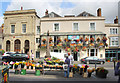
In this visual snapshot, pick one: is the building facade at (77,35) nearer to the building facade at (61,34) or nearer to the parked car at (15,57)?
the building facade at (61,34)

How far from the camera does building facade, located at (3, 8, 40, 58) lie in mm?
32719

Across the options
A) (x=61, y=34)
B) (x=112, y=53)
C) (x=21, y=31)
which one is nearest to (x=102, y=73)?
(x=61, y=34)

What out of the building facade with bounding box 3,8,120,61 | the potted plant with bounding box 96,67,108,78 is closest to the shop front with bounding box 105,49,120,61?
the building facade with bounding box 3,8,120,61

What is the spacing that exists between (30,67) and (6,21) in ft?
85.5

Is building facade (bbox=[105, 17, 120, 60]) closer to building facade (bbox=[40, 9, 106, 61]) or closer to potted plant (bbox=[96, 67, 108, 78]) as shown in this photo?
building facade (bbox=[40, 9, 106, 61])

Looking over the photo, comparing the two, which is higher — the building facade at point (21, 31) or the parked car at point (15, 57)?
the building facade at point (21, 31)

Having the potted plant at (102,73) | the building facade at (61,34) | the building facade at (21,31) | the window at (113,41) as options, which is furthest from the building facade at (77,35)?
the potted plant at (102,73)

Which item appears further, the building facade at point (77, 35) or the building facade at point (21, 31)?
the building facade at point (21, 31)

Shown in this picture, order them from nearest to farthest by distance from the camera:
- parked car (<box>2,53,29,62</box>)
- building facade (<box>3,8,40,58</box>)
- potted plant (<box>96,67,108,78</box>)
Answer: potted plant (<box>96,67,108,78</box>) → parked car (<box>2,53,29,62</box>) → building facade (<box>3,8,40,58</box>)

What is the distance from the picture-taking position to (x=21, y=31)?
3325cm

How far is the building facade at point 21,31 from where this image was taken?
107 feet


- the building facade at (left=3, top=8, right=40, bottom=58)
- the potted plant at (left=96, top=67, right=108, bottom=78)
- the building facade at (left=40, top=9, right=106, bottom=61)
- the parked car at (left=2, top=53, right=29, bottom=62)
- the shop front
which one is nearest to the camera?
the potted plant at (left=96, top=67, right=108, bottom=78)

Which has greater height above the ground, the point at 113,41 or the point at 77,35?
the point at 77,35

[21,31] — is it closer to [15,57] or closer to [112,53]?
[15,57]
